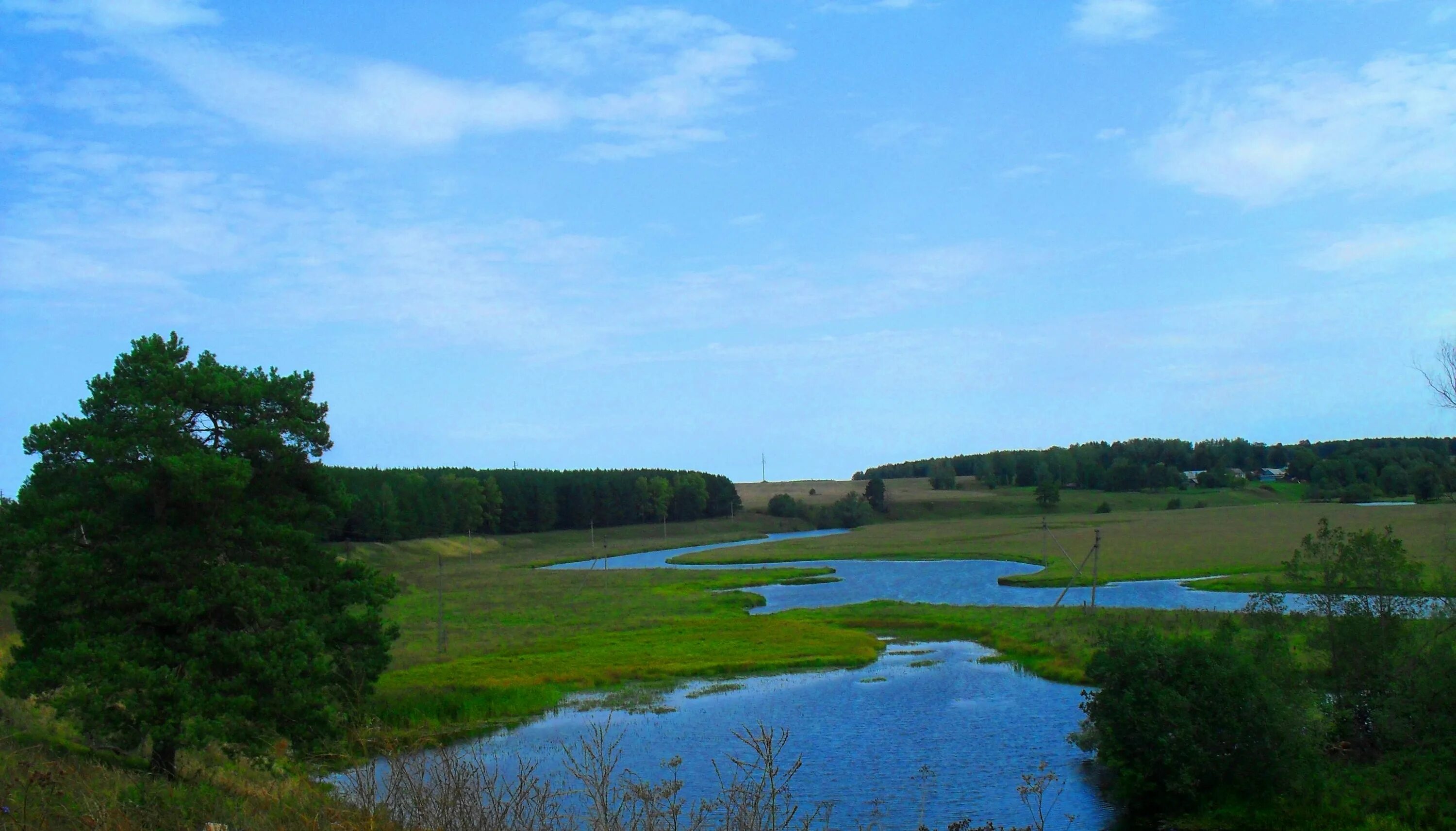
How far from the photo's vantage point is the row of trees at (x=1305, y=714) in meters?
20.8

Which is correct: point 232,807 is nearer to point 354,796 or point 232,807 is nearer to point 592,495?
point 354,796

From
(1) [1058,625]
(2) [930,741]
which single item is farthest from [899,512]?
(2) [930,741]

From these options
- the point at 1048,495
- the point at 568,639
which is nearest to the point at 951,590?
the point at 568,639

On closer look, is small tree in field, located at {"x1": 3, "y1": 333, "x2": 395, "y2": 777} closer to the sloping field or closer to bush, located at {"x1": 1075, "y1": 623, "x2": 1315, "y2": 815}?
bush, located at {"x1": 1075, "y1": 623, "x2": 1315, "y2": 815}

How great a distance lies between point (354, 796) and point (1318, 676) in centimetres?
2199

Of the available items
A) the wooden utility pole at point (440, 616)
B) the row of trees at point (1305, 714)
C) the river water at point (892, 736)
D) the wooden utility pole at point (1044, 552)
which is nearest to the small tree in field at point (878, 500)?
the wooden utility pole at point (1044, 552)

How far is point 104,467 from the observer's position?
23.4m

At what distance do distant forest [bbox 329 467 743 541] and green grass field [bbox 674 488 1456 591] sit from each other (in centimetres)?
3651

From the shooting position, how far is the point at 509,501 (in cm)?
16000

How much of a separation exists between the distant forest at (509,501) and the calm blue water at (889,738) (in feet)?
304

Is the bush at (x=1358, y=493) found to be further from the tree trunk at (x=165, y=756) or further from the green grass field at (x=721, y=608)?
the tree trunk at (x=165, y=756)

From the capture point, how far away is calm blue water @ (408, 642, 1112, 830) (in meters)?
23.1

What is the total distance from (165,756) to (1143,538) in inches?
4067

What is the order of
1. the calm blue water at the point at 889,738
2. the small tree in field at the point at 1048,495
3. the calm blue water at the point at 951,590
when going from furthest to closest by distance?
the small tree in field at the point at 1048,495 → the calm blue water at the point at 951,590 → the calm blue water at the point at 889,738
